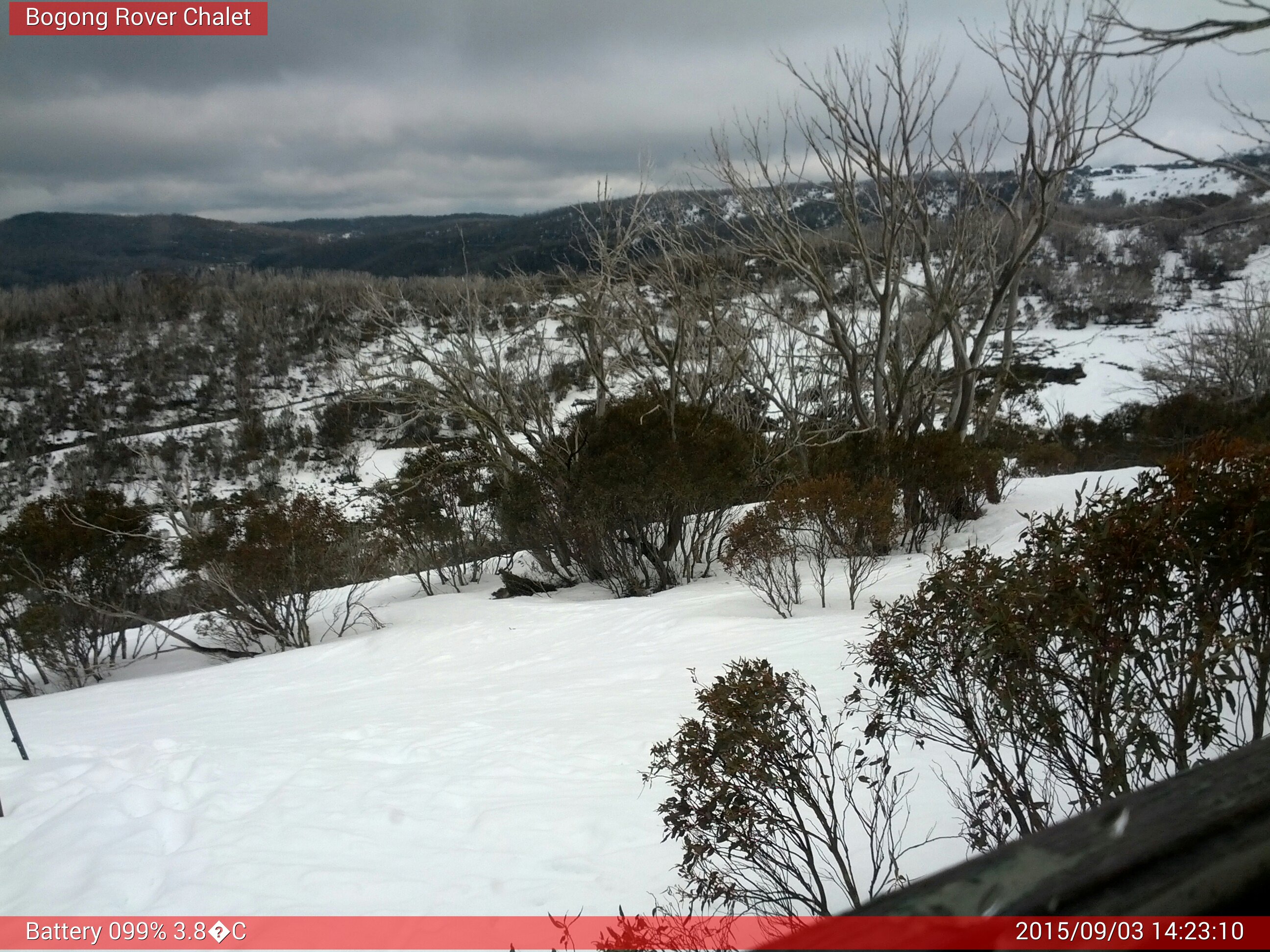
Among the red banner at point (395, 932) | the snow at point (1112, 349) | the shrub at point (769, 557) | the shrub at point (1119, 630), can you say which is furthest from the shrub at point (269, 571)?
the snow at point (1112, 349)

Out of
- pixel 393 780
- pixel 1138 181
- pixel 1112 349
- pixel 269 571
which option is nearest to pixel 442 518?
pixel 269 571

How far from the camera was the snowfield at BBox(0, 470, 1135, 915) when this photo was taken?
3178 millimetres

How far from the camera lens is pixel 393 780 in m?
4.39

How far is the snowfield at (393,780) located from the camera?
3.18 m

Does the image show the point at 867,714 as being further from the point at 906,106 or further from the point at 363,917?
the point at 906,106

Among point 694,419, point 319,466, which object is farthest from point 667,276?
point 319,466

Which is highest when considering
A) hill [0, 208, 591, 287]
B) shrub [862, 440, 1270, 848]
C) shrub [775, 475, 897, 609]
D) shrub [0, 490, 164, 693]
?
hill [0, 208, 591, 287]

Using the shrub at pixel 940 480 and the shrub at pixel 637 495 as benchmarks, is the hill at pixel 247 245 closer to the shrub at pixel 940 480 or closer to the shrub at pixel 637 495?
the shrub at pixel 637 495

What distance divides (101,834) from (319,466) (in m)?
34.3

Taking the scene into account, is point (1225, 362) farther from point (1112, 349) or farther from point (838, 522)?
point (838, 522)

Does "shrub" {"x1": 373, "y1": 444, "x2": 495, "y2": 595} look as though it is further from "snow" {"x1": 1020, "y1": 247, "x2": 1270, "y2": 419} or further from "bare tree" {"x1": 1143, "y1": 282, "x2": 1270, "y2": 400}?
"snow" {"x1": 1020, "y1": 247, "x2": 1270, "y2": 419}

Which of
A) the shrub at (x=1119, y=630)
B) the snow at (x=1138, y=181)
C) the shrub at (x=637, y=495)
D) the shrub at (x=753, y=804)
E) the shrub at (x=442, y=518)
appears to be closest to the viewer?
the shrub at (x=1119, y=630)

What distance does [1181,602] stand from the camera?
2.29 meters

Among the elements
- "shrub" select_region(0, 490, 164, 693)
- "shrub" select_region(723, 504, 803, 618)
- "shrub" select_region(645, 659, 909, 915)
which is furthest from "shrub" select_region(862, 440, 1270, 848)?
"shrub" select_region(0, 490, 164, 693)
